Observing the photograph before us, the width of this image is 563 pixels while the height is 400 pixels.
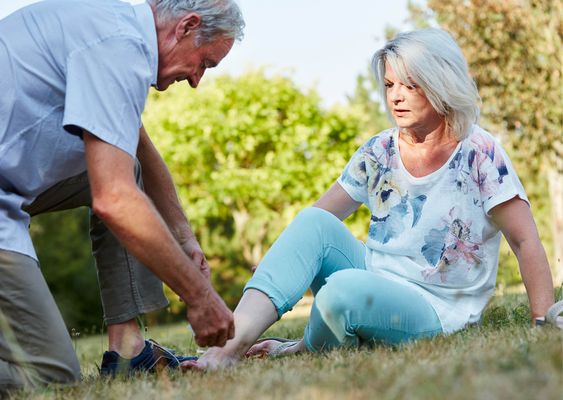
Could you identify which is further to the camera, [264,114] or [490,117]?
[264,114]

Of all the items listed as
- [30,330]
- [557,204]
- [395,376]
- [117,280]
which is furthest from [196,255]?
[557,204]

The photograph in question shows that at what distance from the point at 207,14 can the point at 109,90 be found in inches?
21.3

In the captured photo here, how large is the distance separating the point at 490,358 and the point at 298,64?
2350 centimetres

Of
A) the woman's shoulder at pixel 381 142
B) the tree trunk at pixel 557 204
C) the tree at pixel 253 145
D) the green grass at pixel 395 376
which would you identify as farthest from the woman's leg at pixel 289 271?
the tree at pixel 253 145

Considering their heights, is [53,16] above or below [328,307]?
above

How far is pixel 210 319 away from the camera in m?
2.44

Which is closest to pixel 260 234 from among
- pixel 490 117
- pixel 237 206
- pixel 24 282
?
pixel 237 206

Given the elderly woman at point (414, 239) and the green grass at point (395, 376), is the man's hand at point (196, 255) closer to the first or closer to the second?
the elderly woman at point (414, 239)

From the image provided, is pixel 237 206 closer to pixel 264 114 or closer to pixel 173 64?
pixel 264 114

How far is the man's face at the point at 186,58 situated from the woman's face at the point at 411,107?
79 centimetres

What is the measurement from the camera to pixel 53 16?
8.71 ft

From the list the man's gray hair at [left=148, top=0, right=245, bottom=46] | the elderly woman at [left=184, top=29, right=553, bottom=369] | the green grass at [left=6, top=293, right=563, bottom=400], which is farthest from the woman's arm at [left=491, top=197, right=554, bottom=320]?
the man's gray hair at [left=148, top=0, right=245, bottom=46]

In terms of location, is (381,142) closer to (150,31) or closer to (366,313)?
(366,313)

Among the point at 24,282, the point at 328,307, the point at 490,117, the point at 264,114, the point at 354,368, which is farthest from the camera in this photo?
the point at 264,114
